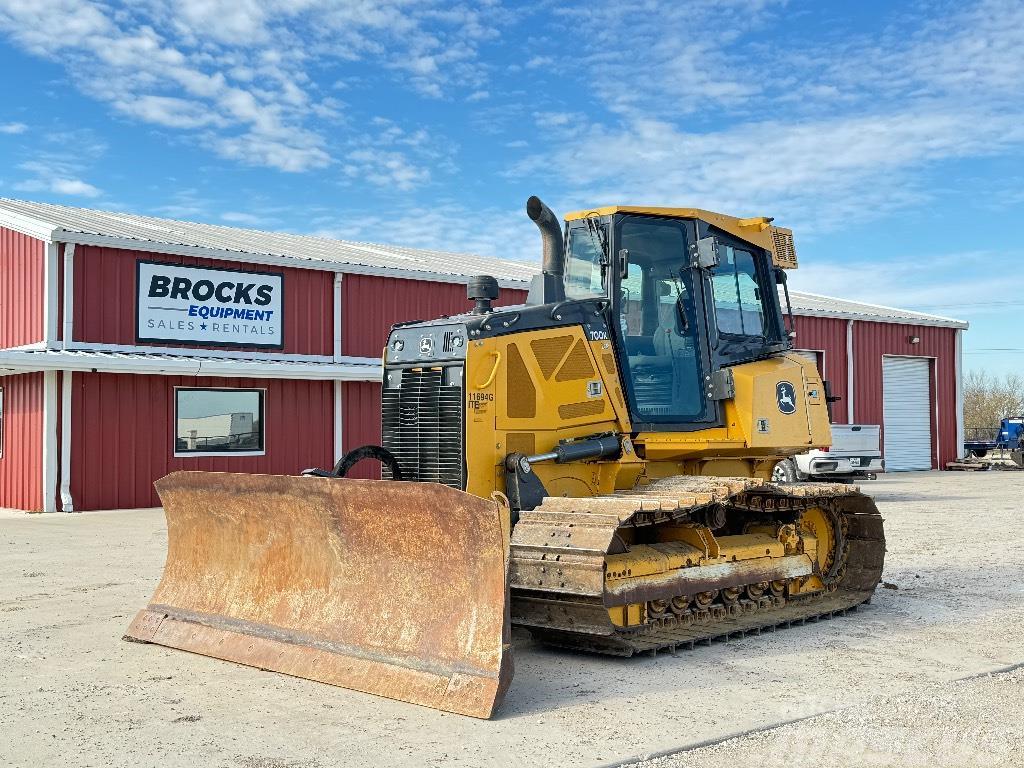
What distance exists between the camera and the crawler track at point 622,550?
266 inches

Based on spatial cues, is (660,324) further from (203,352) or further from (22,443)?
(22,443)

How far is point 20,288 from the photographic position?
19.4 metres

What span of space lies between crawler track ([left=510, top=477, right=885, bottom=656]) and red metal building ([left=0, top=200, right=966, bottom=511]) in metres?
12.6

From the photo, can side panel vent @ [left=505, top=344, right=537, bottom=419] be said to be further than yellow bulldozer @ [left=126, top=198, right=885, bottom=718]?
Yes

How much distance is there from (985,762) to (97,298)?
16981mm

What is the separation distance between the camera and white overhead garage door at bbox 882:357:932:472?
3209cm

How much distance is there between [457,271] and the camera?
2414 centimetres

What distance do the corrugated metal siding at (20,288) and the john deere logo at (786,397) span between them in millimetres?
13911

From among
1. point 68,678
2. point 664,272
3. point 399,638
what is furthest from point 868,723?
point 68,678

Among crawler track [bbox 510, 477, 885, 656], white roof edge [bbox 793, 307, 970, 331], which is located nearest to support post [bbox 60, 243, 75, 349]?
crawler track [bbox 510, 477, 885, 656]

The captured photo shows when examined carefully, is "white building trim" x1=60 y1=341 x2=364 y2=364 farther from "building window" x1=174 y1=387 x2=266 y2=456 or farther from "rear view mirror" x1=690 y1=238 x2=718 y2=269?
"rear view mirror" x1=690 y1=238 x2=718 y2=269

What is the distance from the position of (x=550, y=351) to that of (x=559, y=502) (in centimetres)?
122

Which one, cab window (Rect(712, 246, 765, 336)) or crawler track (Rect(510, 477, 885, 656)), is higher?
cab window (Rect(712, 246, 765, 336))

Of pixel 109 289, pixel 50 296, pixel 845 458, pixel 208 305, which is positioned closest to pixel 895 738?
pixel 845 458
